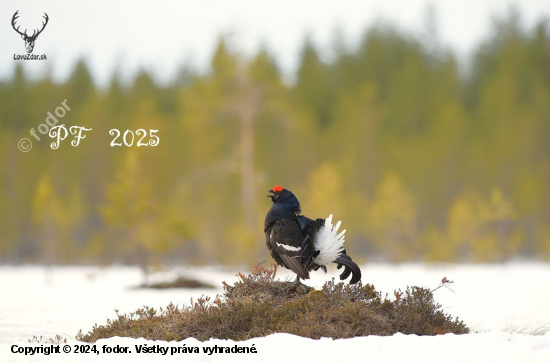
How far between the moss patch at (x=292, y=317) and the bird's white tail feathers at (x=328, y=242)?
0.46 m

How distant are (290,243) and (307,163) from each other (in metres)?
27.6

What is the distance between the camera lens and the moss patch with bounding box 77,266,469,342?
7.06 metres

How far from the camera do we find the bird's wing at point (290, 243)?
7.56 meters

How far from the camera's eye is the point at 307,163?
3509 cm

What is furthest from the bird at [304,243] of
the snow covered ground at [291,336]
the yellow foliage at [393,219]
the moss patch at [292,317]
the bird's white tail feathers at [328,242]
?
the yellow foliage at [393,219]

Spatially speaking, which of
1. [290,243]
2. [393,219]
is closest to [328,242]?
[290,243]

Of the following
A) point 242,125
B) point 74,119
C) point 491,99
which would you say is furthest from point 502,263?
point 74,119

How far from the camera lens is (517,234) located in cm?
2975

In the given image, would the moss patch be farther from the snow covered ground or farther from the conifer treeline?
the conifer treeline

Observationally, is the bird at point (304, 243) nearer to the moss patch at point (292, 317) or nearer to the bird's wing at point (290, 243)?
the bird's wing at point (290, 243)

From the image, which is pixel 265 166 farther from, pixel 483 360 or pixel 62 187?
pixel 483 360

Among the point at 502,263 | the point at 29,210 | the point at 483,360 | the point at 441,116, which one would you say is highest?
the point at 441,116

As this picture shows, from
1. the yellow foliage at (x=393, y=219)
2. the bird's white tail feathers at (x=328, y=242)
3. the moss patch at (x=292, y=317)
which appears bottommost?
the moss patch at (x=292, y=317)

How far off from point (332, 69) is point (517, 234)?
21.5m
